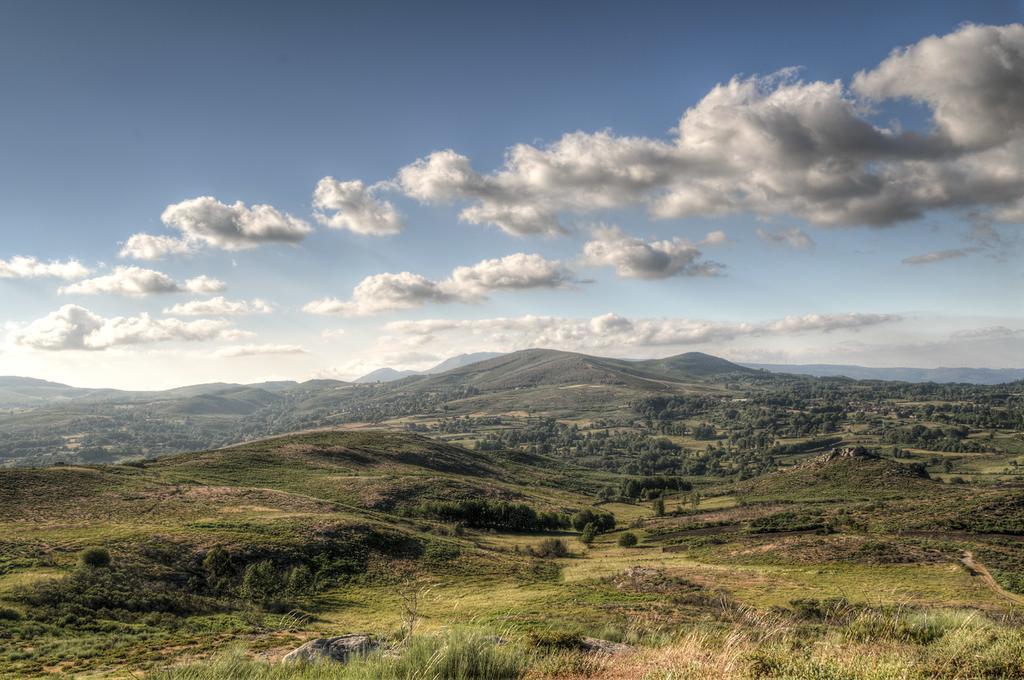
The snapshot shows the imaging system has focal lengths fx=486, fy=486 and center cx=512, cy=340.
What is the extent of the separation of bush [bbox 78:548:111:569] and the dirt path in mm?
74610

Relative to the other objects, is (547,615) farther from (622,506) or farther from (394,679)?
(622,506)

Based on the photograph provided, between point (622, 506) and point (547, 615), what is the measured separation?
118 metres

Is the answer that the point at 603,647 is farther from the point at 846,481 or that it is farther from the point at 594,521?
the point at 846,481

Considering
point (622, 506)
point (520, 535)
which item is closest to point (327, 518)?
point (520, 535)

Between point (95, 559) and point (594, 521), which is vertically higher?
point (95, 559)

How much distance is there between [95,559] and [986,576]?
81.0m

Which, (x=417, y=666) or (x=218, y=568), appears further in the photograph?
(x=218, y=568)

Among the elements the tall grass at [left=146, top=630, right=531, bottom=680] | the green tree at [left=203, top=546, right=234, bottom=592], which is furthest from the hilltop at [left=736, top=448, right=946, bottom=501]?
the tall grass at [left=146, top=630, right=531, bottom=680]

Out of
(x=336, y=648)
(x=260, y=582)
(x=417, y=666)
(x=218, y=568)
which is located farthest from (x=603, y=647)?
(x=218, y=568)

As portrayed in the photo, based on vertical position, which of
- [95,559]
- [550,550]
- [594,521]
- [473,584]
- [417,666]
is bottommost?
[594,521]

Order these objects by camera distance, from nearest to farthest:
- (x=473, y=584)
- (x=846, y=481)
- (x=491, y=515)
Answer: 1. (x=473, y=584)
2. (x=491, y=515)
3. (x=846, y=481)

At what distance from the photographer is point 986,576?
4769 cm

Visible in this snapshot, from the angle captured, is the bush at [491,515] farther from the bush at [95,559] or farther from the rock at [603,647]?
the rock at [603,647]

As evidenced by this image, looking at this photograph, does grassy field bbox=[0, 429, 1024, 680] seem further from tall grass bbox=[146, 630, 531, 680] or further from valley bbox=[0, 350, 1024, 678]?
valley bbox=[0, 350, 1024, 678]
